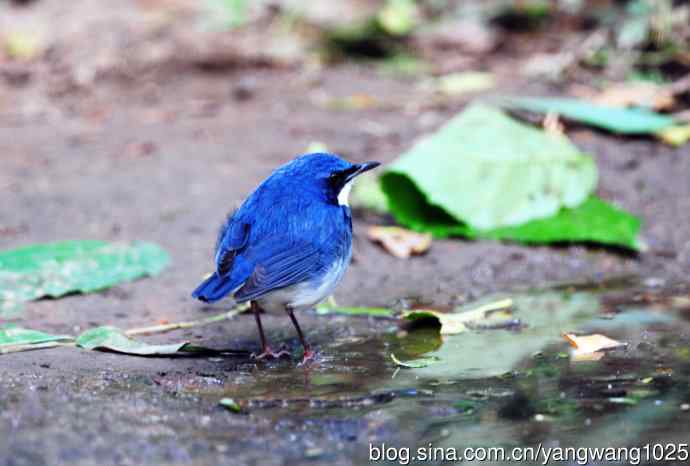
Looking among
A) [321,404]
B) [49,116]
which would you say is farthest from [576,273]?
[49,116]

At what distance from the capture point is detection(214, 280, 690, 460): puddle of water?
129 inches

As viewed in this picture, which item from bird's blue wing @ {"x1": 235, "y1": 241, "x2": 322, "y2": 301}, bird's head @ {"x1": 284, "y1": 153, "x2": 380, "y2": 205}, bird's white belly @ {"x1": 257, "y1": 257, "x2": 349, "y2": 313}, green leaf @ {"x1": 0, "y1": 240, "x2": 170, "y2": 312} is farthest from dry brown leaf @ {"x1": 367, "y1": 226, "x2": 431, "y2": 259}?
bird's blue wing @ {"x1": 235, "y1": 241, "x2": 322, "y2": 301}

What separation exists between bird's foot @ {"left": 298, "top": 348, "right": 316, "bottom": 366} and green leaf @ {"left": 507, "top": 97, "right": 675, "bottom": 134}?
3353mm

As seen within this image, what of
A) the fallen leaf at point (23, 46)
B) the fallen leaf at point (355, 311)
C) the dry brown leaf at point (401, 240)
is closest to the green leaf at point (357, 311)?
the fallen leaf at point (355, 311)

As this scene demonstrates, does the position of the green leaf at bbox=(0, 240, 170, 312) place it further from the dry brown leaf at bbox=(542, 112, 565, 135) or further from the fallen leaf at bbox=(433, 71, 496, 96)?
the fallen leaf at bbox=(433, 71, 496, 96)

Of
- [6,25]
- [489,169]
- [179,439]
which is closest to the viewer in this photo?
[179,439]

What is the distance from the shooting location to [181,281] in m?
5.47

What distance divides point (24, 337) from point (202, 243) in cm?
→ 181

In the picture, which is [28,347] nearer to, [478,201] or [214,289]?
[214,289]

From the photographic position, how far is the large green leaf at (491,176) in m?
6.07

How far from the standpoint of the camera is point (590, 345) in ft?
13.9

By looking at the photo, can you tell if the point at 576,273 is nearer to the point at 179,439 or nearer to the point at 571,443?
the point at 571,443

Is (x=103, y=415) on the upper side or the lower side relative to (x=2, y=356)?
upper

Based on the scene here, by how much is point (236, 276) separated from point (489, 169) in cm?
244
